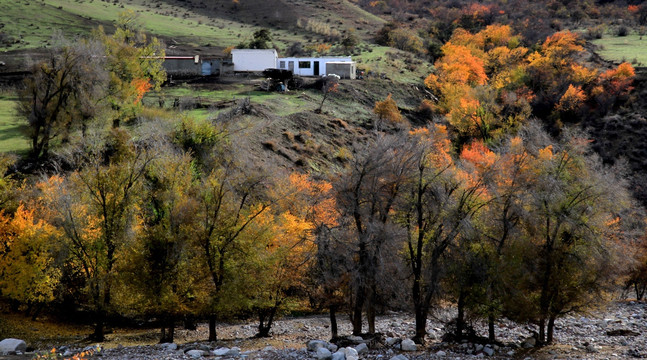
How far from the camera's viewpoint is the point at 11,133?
5934cm

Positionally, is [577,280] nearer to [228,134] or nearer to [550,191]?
[550,191]

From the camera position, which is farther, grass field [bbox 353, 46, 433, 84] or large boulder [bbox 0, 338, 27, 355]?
grass field [bbox 353, 46, 433, 84]

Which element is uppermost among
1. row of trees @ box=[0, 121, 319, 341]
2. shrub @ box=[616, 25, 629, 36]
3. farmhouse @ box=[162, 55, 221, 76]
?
shrub @ box=[616, 25, 629, 36]

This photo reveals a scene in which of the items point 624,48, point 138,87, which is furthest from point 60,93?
point 624,48

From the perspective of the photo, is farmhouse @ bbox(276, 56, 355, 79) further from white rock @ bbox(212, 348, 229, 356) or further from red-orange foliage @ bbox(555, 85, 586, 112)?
white rock @ bbox(212, 348, 229, 356)

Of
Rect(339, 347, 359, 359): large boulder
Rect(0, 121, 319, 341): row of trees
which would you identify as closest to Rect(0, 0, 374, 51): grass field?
Rect(0, 121, 319, 341): row of trees

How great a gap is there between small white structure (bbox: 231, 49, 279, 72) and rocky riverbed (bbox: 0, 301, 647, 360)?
6490cm

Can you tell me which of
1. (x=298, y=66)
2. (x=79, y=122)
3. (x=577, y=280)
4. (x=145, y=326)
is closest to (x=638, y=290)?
(x=577, y=280)

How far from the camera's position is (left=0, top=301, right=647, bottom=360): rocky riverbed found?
2708 cm

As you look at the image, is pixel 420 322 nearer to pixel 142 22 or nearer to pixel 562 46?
pixel 562 46

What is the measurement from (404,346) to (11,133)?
49.5 m

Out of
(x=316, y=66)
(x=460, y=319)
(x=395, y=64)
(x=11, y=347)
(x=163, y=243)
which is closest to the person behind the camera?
(x=460, y=319)

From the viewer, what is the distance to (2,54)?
9262 cm

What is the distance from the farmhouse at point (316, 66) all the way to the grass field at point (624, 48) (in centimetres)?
5310
